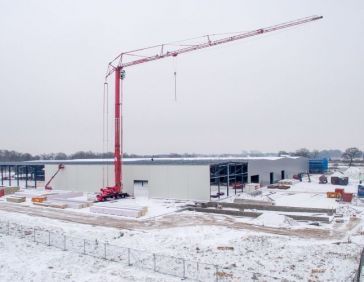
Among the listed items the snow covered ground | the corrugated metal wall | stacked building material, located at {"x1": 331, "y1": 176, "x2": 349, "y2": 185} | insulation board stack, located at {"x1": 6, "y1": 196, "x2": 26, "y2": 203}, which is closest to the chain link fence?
the snow covered ground

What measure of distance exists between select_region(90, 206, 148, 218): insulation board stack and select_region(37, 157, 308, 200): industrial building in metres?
9.32

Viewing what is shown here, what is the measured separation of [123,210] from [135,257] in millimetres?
14922

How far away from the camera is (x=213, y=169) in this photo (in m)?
49.6

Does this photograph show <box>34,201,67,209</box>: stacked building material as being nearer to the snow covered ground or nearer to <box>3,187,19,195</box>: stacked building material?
the snow covered ground

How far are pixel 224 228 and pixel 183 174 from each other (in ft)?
53.8

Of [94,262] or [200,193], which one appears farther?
[200,193]

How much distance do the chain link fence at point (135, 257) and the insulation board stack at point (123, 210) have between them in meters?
8.75

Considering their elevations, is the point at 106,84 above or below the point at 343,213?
above

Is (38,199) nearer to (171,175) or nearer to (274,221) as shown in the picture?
(171,175)

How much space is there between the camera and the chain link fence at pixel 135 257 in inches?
705

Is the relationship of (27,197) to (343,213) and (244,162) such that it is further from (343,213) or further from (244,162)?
(343,213)

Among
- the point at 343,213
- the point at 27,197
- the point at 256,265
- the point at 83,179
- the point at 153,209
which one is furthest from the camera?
the point at 83,179

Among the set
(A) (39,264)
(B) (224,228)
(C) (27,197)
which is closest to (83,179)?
(C) (27,197)

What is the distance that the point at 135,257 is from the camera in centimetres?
2091
